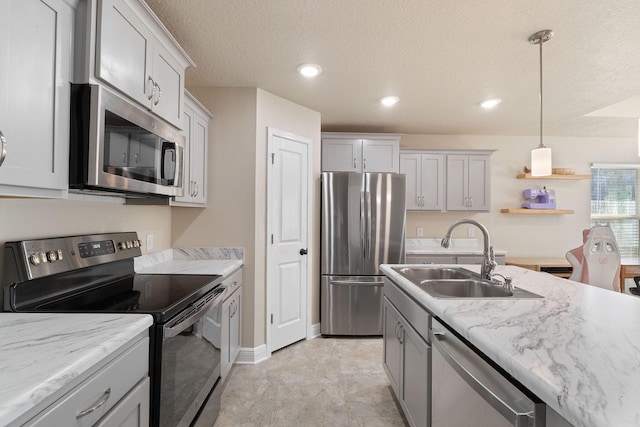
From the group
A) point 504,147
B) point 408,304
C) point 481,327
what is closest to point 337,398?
point 408,304

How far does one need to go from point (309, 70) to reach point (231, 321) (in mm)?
2027

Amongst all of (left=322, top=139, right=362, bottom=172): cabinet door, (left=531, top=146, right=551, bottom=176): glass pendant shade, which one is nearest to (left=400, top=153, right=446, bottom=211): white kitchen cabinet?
(left=322, top=139, right=362, bottom=172): cabinet door

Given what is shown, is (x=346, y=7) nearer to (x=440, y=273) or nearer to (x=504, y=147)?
(x=440, y=273)

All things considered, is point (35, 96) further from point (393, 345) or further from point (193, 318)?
point (393, 345)

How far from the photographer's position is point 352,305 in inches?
134

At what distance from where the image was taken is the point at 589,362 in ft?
2.62

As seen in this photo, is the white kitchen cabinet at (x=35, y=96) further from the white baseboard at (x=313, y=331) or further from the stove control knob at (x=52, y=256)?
the white baseboard at (x=313, y=331)

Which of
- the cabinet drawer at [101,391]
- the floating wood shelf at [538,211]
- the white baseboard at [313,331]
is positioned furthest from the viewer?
the floating wood shelf at [538,211]

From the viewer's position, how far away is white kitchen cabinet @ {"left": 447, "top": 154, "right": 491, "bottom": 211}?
4098mm

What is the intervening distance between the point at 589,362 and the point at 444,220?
3732 mm

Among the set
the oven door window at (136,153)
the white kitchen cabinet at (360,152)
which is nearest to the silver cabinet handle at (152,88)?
the oven door window at (136,153)

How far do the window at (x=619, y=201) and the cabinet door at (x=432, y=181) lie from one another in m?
2.37

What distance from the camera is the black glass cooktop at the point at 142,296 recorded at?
51.5 inches

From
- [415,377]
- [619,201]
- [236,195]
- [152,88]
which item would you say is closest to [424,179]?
[236,195]
